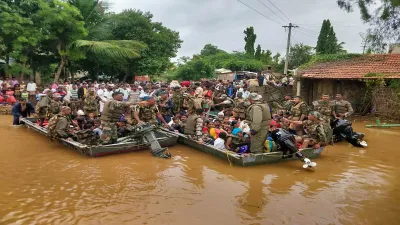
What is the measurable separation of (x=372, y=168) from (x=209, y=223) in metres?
5.16

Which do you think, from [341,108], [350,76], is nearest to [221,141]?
[341,108]

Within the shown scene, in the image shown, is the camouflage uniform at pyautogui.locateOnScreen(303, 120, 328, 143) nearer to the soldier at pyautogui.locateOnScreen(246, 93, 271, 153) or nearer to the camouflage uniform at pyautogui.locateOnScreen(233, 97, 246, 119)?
the soldier at pyautogui.locateOnScreen(246, 93, 271, 153)

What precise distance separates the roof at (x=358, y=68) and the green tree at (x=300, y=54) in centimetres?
1788

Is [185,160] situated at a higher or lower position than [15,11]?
lower

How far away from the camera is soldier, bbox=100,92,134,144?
28.2 feet

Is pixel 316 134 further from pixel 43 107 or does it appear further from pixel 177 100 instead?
pixel 43 107

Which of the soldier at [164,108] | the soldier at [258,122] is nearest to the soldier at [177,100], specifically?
the soldier at [164,108]

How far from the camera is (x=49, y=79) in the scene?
1044 inches

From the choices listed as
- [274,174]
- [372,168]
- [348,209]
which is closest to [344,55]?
[372,168]

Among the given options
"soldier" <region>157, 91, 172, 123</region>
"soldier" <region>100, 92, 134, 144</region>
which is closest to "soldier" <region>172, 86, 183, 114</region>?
"soldier" <region>157, 91, 172, 123</region>

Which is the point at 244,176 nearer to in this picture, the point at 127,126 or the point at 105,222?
the point at 105,222

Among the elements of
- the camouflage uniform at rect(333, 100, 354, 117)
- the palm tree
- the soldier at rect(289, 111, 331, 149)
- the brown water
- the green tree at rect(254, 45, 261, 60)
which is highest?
the green tree at rect(254, 45, 261, 60)

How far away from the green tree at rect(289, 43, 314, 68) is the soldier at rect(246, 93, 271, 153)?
1245 inches

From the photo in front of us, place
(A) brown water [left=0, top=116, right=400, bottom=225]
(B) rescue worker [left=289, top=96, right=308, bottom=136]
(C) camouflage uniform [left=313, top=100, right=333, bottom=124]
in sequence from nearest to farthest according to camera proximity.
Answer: (A) brown water [left=0, top=116, right=400, bottom=225] < (B) rescue worker [left=289, top=96, right=308, bottom=136] < (C) camouflage uniform [left=313, top=100, right=333, bottom=124]
